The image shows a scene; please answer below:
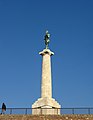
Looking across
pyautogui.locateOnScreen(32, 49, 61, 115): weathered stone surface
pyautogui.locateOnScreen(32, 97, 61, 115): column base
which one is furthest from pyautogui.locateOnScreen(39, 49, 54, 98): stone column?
pyautogui.locateOnScreen(32, 97, 61, 115): column base

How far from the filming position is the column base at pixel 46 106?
92.0 feet

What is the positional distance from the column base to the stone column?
2.39 ft

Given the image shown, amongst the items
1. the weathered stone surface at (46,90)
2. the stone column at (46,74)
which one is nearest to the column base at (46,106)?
the weathered stone surface at (46,90)

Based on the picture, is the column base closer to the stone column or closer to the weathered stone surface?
the weathered stone surface

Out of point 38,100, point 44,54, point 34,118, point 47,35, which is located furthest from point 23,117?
point 47,35

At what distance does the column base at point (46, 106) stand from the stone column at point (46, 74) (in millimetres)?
728

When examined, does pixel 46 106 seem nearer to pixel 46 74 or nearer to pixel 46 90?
pixel 46 90

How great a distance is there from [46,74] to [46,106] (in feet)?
11.7

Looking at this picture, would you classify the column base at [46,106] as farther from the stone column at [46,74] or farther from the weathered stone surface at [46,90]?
the stone column at [46,74]

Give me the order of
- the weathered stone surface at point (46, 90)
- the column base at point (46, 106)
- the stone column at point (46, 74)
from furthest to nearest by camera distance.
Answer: the stone column at point (46, 74) → the weathered stone surface at point (46, 90) → the column base at point (46, 106)

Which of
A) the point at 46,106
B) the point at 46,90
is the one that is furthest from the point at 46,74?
the point at 46,106

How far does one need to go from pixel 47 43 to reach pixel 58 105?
7.22m

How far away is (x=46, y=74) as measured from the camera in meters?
30.7

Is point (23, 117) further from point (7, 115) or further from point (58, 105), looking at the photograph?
point (58, 105)
